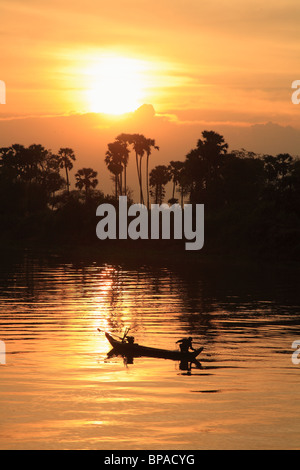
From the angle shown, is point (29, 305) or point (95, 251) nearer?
point (29, 305)

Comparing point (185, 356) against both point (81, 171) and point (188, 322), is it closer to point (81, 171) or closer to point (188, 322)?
point (188, 322)

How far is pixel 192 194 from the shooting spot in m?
138

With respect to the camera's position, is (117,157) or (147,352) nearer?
(147,352)

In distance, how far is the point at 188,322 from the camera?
5191cm

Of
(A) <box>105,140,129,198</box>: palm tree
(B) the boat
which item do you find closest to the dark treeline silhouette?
(A) <box>105,140,129,198</box>: palm tree

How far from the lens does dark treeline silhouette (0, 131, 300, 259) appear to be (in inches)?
4380

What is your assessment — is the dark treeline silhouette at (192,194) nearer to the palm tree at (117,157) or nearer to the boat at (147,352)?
the palm tree at (117,157)

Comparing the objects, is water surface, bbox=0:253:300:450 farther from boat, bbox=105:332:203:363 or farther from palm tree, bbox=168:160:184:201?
palm tree, bbox=168:160:184:201

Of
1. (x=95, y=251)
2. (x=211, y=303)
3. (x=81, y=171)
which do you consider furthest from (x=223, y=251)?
(x=211, y=303)

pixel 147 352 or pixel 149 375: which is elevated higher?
pixel 147 352

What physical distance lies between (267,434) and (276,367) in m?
10.7

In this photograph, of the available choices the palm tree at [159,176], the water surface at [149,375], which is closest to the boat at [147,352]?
the water surface at [149,375]

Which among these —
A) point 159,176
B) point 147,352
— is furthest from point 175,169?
point 147,352

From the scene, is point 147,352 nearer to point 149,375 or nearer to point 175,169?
point 149,375
